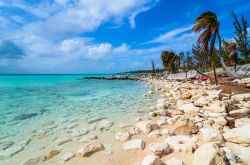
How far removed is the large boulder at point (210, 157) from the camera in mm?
2796

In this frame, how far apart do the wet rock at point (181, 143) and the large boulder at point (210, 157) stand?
575 mm

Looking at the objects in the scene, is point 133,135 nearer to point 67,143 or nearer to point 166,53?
point 67,143

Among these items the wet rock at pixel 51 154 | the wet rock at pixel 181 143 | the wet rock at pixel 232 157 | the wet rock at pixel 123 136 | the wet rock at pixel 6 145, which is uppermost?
the wet rock at pixel 232 157

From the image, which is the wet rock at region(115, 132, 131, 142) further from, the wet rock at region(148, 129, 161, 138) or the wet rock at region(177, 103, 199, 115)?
the wet rock at region(177, 103, 199, 115)

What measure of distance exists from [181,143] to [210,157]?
46.2 inches

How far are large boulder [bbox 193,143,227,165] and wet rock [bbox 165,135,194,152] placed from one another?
22.7 inches

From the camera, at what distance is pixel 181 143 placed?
400cm

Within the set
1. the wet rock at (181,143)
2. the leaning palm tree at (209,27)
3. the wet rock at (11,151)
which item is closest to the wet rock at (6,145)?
the wet rock at (11,151)

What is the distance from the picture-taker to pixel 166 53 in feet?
63.1

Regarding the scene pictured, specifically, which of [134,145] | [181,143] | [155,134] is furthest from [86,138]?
[181,143]

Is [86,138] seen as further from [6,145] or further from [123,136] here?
[6,145]

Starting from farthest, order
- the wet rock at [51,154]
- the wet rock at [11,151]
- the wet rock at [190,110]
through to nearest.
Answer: the wet rock at [190,110] < the wet rock at [11,151] < the wet rock at [51,154]

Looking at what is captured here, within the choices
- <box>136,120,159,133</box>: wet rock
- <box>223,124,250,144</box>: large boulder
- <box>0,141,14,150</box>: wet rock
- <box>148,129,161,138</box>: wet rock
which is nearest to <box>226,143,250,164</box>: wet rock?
<box>223,124,250,144</box>: large boulder

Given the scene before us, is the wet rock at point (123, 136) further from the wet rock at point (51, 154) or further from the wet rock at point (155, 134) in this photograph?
the wet rock at point (51, 154)
